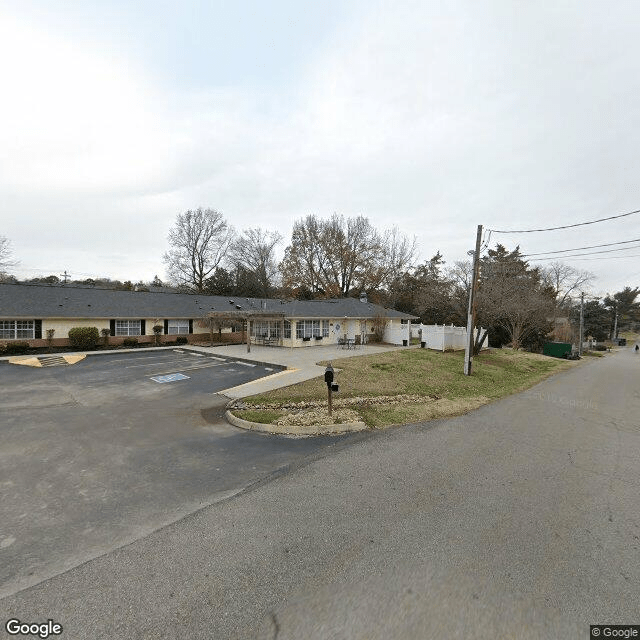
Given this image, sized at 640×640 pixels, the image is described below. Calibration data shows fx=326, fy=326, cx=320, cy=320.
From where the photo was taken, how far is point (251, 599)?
285cm

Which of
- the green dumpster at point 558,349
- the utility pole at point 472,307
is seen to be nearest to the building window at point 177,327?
the utility pole at point 472,307

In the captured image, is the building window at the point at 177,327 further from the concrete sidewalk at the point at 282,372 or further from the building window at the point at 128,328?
the concrete sidewalk at the point at 282,372

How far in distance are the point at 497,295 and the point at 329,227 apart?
26.4m

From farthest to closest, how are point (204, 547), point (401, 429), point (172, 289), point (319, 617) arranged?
point (172, 289) < point (401, 429) < point (204, 547) < point (319, 617)

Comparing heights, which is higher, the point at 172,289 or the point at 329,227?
the point at 329,227

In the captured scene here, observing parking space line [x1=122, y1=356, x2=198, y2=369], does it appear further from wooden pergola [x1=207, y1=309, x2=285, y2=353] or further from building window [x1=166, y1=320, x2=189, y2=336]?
building window [x1=166, y1=320, x2=189, y2=336]

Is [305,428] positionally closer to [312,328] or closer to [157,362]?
[157,362]

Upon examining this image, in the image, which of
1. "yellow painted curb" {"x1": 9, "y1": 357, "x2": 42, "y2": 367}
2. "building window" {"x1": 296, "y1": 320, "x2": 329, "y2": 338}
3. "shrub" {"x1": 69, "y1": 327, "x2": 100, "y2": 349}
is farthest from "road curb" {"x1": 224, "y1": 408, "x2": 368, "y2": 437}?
"shrub" {"x1": 69, "y1": 327, "x2": 100, "y2": 349}

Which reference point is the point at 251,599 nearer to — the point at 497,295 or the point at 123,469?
the point at 123,469

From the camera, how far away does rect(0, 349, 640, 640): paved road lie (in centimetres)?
264

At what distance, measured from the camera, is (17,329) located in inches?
817

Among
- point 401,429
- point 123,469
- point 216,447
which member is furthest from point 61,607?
point 401,429

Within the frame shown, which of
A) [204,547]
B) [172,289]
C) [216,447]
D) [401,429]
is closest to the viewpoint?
[204,547]

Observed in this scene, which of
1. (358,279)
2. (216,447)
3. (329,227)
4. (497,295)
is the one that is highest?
(329,227)
